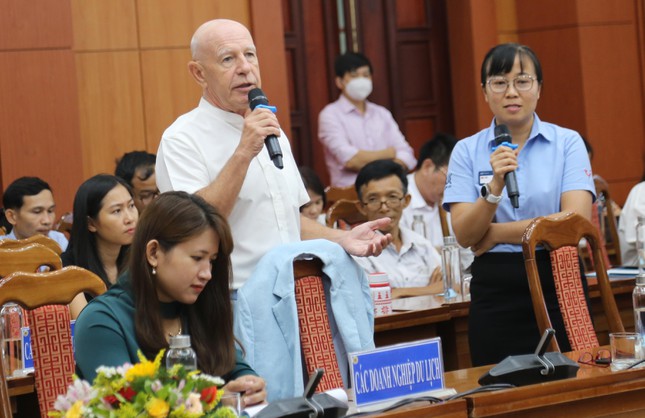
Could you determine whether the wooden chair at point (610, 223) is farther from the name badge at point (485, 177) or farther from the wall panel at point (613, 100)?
the name badge at point (485, 177)

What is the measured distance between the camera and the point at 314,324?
9.13ft

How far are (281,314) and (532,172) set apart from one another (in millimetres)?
936

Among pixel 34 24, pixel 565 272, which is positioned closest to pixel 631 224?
pixel 565 272

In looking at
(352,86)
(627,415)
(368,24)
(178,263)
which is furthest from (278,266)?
(368,24)

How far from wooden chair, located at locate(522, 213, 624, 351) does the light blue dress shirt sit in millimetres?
113

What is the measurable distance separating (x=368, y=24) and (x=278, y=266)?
524 cm

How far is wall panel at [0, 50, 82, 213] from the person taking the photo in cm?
591

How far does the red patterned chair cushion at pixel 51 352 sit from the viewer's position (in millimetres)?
2631

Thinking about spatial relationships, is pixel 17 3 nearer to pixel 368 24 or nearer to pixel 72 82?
pixel 72 82

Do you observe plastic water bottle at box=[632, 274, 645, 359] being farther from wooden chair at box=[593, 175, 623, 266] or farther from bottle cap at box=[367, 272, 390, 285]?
wooden chair at box=[593, 175, 623, 266]

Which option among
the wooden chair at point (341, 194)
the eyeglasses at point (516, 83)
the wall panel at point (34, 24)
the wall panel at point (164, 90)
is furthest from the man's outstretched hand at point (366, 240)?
the wall panel at point (164, 90)

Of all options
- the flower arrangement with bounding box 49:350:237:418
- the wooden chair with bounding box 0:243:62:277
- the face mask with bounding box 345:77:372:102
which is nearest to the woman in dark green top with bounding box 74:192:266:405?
Answer: the flower arrangement with bounding box 49:350:237:418

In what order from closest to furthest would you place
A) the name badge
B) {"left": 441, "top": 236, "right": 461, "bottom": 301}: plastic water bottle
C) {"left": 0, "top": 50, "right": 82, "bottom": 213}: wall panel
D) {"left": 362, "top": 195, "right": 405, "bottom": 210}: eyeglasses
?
the name badge
{"left": 441, "top": 236, "right": 461, "bottom": 301}: plastic water bottle
{"left": 362, "top": 195, "right": 405, "bottom": 210}: eyeglasses
{"left": 0, "top": 50, "right": 82, "bottom": 213}: wall panel

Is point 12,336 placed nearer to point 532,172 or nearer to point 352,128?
point 532,172
